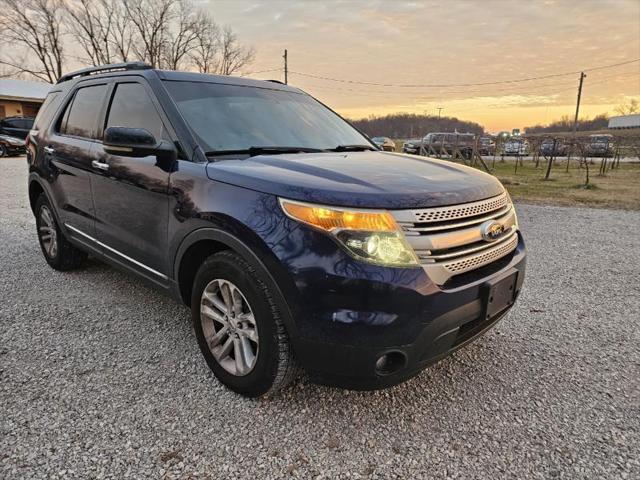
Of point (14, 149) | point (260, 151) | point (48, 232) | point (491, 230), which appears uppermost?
point (260, 151)

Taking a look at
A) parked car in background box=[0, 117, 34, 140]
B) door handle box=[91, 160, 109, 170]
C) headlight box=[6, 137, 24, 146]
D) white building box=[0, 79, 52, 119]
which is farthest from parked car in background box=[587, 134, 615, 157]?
white building box=[0, 79, 52, 119]

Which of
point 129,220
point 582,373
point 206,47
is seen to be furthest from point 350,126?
point 206,47

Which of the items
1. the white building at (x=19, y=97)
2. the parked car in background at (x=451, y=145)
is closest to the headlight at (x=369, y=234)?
the parked car in background at (x=451, y=145)

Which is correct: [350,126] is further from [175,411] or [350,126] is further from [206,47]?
[206,47]

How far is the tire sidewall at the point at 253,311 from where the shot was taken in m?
2.09

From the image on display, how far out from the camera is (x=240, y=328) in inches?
91.6

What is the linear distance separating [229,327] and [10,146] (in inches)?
905

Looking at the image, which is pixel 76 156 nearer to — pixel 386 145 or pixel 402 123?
pixel 386 145

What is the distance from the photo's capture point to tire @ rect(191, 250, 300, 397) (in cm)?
210

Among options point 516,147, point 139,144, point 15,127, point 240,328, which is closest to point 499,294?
point 240,328

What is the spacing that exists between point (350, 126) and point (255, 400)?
7.98 feet

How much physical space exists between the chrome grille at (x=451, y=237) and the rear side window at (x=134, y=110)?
1758 millimetres

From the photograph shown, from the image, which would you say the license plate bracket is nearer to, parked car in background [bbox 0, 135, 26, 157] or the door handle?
the door handle

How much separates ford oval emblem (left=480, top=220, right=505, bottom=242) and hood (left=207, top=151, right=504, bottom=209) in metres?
0.14
